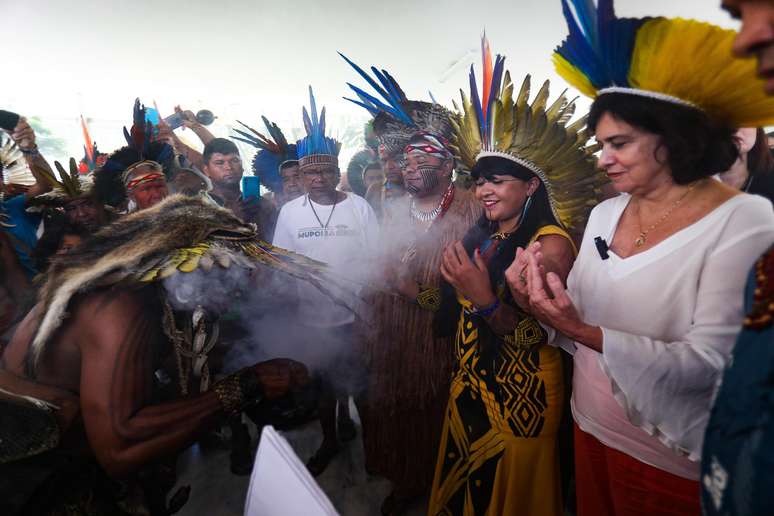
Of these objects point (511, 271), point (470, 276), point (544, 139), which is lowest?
point (470, 276)

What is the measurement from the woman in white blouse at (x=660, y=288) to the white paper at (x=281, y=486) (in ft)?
2.84

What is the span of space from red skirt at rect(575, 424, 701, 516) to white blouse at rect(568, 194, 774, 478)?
5cm

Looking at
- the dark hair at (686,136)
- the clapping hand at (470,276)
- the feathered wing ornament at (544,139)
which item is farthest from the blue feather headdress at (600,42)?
the clapping hand at (470,276)

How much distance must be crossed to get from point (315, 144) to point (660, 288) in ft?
8.27

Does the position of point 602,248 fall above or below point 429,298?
above

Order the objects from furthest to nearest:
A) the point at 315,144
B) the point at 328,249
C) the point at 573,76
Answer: the point at 315,144 → the point at 328,249 → the point at 573,76

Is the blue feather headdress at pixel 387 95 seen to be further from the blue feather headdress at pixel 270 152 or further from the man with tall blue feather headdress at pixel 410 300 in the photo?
the blue feather headdress at pixel 270 152

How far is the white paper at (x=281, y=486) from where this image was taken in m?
0.92

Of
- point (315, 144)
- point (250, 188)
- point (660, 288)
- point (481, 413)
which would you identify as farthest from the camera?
point (250, 188)

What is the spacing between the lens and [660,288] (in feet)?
3.57

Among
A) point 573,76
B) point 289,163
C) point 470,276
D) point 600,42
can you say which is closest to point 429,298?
point 470,276

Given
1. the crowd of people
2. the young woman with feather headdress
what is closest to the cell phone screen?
the crowd of people

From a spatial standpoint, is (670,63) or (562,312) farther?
(562,312)

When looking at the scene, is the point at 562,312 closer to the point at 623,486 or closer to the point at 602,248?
the point at 602,248
